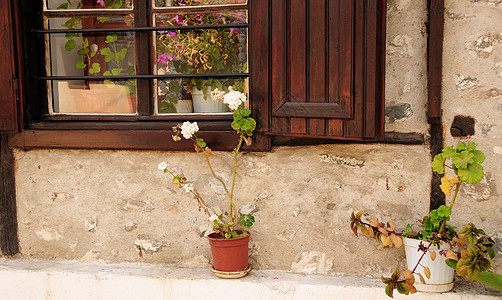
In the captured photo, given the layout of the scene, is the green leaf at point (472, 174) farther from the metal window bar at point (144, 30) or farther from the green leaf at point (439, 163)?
the metal window bar at point (144, 30)

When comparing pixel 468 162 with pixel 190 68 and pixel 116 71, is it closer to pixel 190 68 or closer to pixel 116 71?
pixel 190 68

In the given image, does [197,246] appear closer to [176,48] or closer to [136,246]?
[136,246]

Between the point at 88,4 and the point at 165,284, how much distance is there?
1.77 meters

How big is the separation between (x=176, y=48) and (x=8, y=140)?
1.15m

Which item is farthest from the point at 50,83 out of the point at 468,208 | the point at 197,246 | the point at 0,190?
the point at 468,208

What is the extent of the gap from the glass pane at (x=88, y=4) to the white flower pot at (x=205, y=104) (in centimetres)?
68

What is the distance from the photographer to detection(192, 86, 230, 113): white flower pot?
2807 mm

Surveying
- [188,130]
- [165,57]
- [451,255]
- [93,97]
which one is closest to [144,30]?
[165,57]

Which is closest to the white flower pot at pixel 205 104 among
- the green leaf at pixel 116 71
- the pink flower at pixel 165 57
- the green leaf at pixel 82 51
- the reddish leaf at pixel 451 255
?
the pink flower at pixel 165 57

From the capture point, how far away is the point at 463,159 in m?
2.09

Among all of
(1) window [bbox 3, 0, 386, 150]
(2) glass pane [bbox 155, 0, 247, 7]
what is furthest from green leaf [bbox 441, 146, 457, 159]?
(2) glass pane [bbox 155, 0, 247, 7]

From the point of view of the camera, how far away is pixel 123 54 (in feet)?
9.55

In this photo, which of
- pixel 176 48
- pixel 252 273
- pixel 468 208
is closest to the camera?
pixel 468 208

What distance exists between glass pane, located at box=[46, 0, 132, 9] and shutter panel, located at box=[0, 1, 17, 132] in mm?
292
